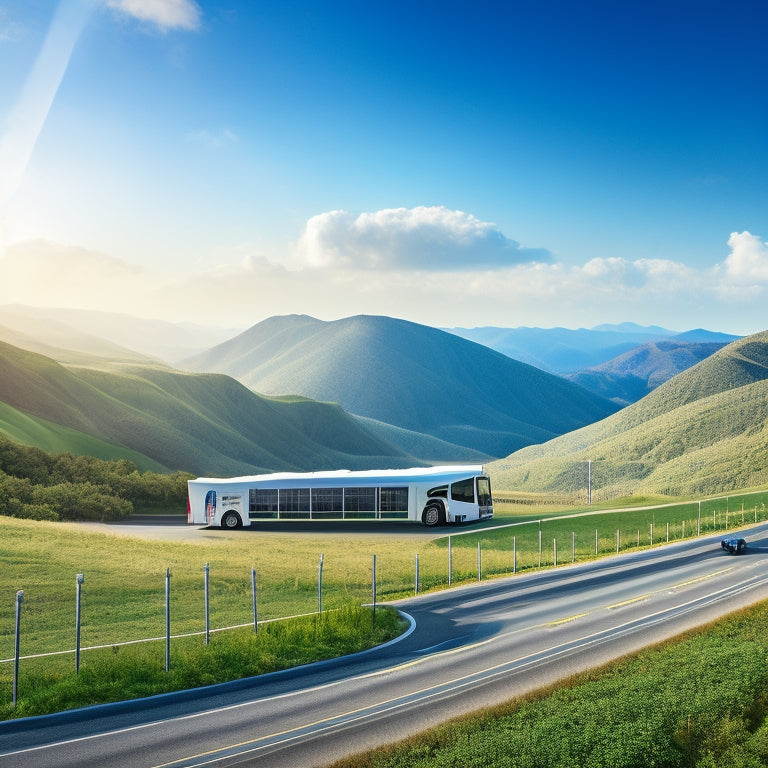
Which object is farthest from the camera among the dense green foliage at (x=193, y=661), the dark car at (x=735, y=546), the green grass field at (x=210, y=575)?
the dark car at (x=735, y=546)

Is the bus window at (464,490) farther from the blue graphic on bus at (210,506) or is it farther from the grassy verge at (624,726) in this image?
the grassy verge at (624,726)

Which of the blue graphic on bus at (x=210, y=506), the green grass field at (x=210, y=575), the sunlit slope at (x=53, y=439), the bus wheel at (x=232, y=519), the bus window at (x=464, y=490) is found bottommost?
the green grass field at (x=210, y=575)

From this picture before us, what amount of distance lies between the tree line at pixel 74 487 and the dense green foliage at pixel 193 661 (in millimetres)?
42347

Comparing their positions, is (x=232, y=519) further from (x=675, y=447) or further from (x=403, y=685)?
(x=675, y=447)

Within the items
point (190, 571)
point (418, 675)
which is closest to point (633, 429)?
point (190, 571)

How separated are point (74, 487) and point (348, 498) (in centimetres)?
2664

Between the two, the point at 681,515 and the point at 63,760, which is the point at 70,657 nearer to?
the point at 63,760

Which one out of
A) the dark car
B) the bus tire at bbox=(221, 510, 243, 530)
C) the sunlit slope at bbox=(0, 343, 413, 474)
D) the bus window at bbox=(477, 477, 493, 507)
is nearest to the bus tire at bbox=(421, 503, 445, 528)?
the bus window at bbox=(477, 477, 493, 507)

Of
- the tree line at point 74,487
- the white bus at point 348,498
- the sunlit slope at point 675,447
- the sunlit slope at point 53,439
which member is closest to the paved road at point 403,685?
the white bus at point 348,498

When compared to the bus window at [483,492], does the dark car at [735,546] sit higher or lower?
lower

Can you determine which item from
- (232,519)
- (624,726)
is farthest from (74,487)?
(624,726)

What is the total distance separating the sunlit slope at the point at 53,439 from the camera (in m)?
95.1

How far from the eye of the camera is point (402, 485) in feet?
182

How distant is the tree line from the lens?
63375 millimetres
